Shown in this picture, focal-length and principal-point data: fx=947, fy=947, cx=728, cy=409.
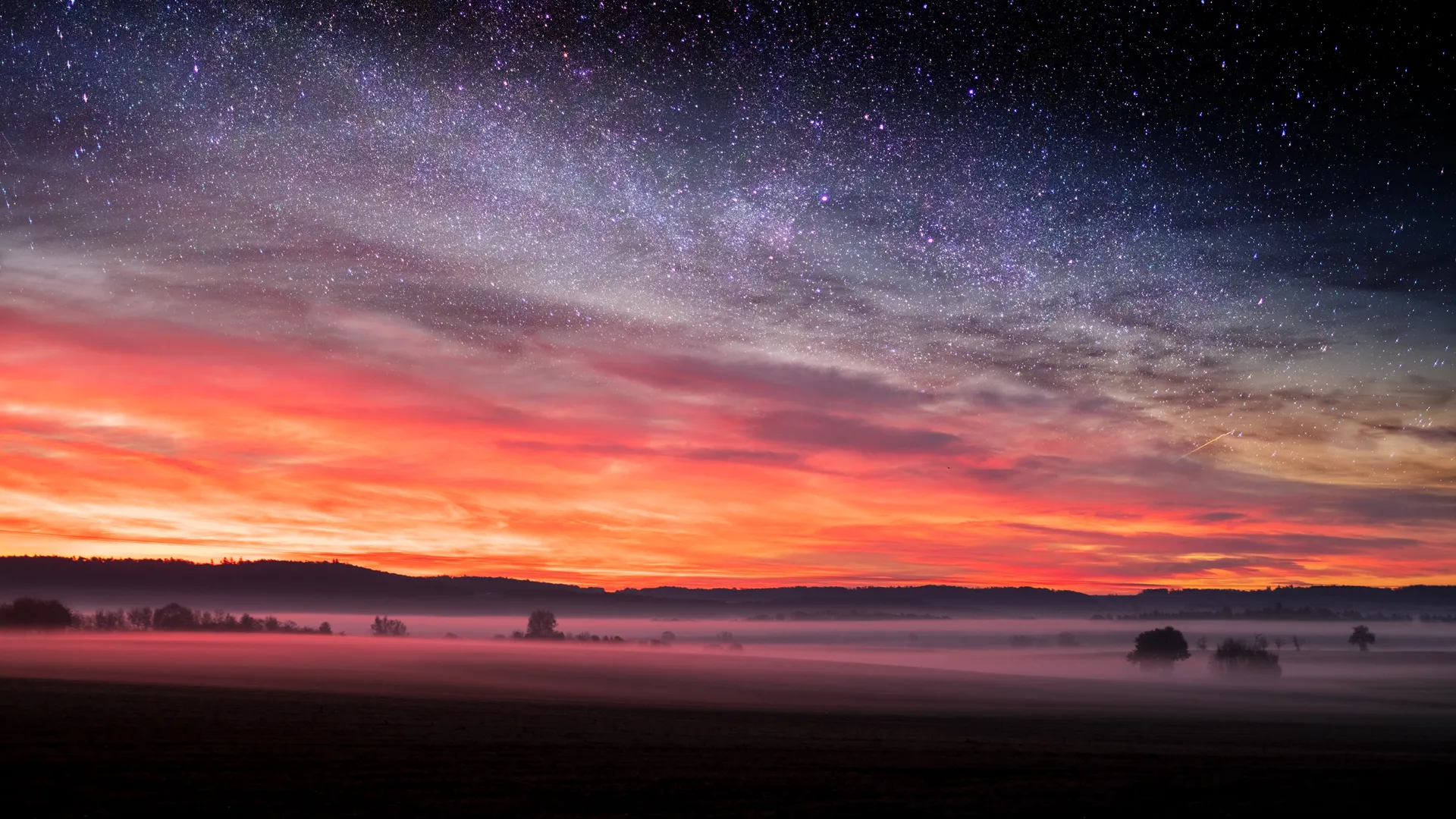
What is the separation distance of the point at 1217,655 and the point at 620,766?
183852 millimetres

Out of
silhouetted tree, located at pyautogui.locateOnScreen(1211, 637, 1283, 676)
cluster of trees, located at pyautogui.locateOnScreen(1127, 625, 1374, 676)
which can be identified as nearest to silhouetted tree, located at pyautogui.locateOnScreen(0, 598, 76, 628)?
cluster of trees, located at pyautogui.locateOnScreen(1127, 625, 1374, 676)

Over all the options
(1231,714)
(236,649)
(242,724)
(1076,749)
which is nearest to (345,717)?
(242,724)

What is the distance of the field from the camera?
21219 mm

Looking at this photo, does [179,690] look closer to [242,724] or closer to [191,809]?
[242,724]

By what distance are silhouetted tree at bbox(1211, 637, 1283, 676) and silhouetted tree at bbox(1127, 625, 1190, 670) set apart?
7.58 m

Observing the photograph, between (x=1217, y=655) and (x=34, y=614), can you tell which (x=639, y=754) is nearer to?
(x=1217, y=655)

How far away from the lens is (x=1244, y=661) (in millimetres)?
175375

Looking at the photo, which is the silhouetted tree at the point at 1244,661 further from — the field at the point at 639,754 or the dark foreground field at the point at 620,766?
the dark foreground field at the point at 620,766

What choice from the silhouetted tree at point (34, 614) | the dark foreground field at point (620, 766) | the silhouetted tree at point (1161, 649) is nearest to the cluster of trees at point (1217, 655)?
the silhouetted tree at point (1161, 649)

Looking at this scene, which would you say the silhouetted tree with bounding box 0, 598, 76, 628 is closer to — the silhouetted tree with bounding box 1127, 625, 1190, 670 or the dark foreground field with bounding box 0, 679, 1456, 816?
the dark foreground field with bounding box 0, 679, 1456, 816

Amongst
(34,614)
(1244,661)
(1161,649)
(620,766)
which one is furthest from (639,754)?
(34,614)

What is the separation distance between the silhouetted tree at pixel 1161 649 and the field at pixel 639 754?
126 meters

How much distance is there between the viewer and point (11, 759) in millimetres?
22797

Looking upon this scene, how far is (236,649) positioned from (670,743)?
12887 cm
